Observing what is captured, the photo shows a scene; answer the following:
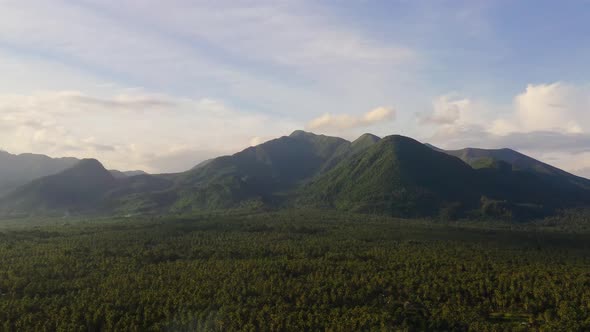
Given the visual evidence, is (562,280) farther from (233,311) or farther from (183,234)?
(183,234)

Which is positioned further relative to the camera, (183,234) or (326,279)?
(183,234)

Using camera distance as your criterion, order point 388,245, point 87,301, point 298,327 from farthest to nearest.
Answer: point 388,245, point 87,301, point 298,327

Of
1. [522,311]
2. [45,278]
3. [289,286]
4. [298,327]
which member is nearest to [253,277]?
[289,286]

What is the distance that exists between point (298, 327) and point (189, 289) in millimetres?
26219

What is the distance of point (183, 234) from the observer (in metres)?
172

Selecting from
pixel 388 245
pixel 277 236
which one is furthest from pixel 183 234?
pixel 388 245

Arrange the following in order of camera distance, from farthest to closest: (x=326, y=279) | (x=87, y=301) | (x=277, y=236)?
(x=277, y=236) < (x=326, y=279) < (x=87, y=301)

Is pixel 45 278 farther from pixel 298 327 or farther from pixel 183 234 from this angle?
pixel 183 234

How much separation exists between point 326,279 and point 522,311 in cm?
3541

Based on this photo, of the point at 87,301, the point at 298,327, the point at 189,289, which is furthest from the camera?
the point at 189,289

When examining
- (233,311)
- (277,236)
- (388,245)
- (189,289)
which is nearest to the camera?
(233,311)

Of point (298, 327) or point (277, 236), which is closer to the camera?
point (298, 327)

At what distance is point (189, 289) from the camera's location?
293 feet

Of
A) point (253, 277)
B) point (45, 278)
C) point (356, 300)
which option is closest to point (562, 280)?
point (356, 300)
